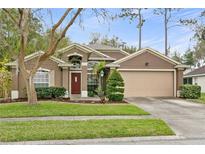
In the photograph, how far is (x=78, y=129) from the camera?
9.84 metres

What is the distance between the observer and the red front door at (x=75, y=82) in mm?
24206

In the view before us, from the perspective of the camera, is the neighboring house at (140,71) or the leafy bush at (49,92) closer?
the leafy bush at (49,92)

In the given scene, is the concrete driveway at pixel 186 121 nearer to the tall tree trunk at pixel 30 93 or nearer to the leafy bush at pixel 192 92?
the tall tree trunk at pixel 30 93

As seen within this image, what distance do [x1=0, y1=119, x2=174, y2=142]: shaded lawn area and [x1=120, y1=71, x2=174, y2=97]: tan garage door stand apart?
1179cm

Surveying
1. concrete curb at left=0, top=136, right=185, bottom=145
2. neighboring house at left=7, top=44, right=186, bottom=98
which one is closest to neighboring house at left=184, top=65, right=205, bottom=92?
neighboring house at left=7, top=44, right=186, bottom=98

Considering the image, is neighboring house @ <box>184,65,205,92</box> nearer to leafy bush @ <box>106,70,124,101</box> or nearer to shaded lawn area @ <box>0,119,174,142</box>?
leafy bush @ <box>106,70,124,101</box>

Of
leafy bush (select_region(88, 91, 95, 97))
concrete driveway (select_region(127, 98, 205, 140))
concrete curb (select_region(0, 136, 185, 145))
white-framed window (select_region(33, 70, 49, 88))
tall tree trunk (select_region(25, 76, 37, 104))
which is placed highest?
white-framed window (select_region(33, 70, 49, 88))

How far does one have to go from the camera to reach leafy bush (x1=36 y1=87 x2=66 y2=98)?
2039 centimetres

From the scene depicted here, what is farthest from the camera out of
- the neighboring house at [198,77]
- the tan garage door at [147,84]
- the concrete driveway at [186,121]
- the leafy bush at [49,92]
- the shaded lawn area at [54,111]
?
the neighboring house at [198,77]

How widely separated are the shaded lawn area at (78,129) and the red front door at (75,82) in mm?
12835

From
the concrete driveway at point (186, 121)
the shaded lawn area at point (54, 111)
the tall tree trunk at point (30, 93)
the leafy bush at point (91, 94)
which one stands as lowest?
the concrete driveway at point (186, 121)

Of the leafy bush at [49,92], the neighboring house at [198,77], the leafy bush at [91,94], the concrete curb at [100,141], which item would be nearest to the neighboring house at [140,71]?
the leafy bush at [91,94]
